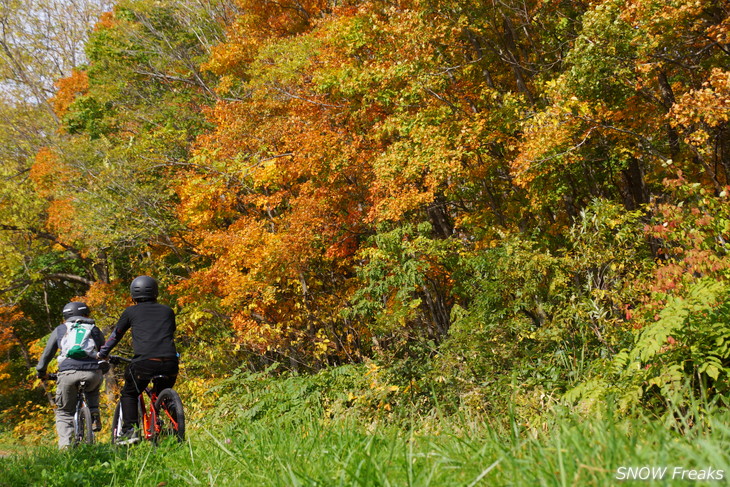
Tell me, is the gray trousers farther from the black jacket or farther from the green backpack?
the black jacket

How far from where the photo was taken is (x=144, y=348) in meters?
5.31

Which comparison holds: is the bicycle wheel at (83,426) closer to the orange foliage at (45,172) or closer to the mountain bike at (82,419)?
the mountain bike at (82,419)

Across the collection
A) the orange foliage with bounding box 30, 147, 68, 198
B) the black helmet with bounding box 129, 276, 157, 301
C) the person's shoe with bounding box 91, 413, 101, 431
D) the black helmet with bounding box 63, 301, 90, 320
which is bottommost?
the person's shoe with bounding box 91, 413, 101, 431

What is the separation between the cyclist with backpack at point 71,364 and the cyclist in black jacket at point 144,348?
1.19 m

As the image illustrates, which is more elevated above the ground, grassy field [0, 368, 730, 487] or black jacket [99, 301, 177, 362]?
black jacket [99, 301, 177, 362]

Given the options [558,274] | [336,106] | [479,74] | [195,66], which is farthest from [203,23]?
[558,274]

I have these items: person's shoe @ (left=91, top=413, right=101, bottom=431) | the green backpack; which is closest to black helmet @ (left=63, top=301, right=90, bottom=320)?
the green backpack

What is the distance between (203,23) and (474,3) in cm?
1421

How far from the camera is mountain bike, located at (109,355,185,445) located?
5.11 metres

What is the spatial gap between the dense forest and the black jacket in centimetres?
266

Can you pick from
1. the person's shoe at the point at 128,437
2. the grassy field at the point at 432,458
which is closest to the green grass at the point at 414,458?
the grassy field at the point at 432,458

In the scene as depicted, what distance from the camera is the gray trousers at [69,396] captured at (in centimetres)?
629
